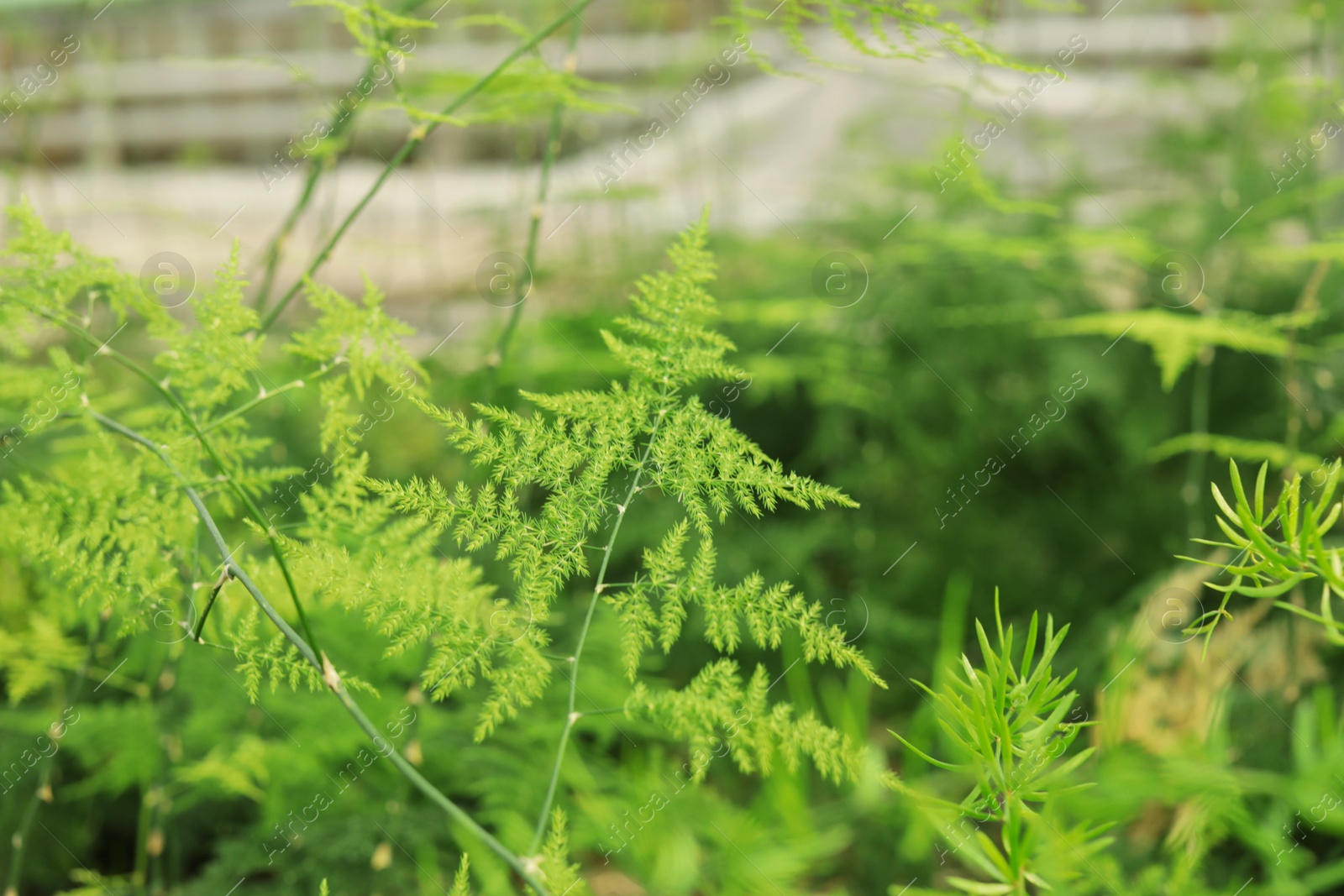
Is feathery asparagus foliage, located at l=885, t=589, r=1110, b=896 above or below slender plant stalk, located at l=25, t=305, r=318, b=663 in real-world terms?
below

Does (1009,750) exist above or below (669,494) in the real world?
below

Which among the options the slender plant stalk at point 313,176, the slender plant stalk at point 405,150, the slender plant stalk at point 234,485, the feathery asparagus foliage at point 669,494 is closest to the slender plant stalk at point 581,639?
the feathery asparagus foliage at point 669,494

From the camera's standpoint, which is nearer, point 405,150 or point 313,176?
point 405,150

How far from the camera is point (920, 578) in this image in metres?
1.61

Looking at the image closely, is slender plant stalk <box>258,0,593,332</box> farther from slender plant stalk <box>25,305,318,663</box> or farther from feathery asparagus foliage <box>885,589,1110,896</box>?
feathery asparagus foliage <box>885,589,1110,896</box>

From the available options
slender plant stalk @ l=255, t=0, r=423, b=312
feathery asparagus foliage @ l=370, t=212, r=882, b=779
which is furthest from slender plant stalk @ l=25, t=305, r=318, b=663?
slender plant stalk @ l=255, t=0, r=423, b=312

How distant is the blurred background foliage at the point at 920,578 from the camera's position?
3.26ft

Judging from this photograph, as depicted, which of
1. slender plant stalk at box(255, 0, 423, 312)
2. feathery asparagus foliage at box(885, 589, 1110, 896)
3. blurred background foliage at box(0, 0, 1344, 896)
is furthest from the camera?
blurred background foliage at box(0, 0, 1344, 896)

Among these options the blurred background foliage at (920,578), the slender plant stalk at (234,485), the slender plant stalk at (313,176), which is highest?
the slender plant stalk at (313,176)

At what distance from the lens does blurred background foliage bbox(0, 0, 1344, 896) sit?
3.26 ft

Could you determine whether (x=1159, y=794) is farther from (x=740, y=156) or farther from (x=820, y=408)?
(x=740, y=156)

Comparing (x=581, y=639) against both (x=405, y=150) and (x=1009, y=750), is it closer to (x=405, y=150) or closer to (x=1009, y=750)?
(x=1009, y=750)

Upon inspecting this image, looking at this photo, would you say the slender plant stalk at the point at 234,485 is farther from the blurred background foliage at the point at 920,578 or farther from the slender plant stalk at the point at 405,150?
the blurred background foliage at the point at 920,578

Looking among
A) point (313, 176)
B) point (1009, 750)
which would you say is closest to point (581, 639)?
point (1009, 750)
